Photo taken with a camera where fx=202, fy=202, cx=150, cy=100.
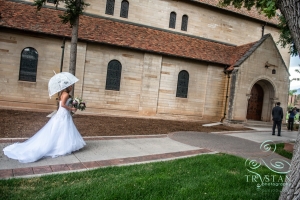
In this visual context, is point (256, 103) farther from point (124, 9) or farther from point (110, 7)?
point (110, 7)

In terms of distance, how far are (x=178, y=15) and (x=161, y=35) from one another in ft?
9.62

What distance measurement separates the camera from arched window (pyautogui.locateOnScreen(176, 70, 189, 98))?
16859mm

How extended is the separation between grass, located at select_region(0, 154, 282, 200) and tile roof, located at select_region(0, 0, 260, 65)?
11603mm

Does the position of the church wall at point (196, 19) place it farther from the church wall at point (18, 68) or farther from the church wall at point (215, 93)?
the church wall at point (18, 68)

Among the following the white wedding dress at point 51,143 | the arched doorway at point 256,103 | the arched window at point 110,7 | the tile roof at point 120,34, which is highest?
the arched window at point 110,7

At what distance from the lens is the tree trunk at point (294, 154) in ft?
10.5

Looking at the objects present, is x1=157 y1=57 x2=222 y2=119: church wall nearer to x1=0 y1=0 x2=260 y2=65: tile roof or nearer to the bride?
x1=0 y1=0 x2=260 y2=65: tile roof

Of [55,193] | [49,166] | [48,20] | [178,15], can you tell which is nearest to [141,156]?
[49,166]

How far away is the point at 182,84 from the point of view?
1695 centimetres

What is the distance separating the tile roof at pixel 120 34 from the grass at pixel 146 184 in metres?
11.6

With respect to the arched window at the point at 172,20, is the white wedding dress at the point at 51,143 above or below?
below

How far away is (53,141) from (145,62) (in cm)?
1117

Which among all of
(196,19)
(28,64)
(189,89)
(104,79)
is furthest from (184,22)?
(28,64)

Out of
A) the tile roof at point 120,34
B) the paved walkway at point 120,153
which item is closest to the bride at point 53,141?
the paved walkway at point 120,153
